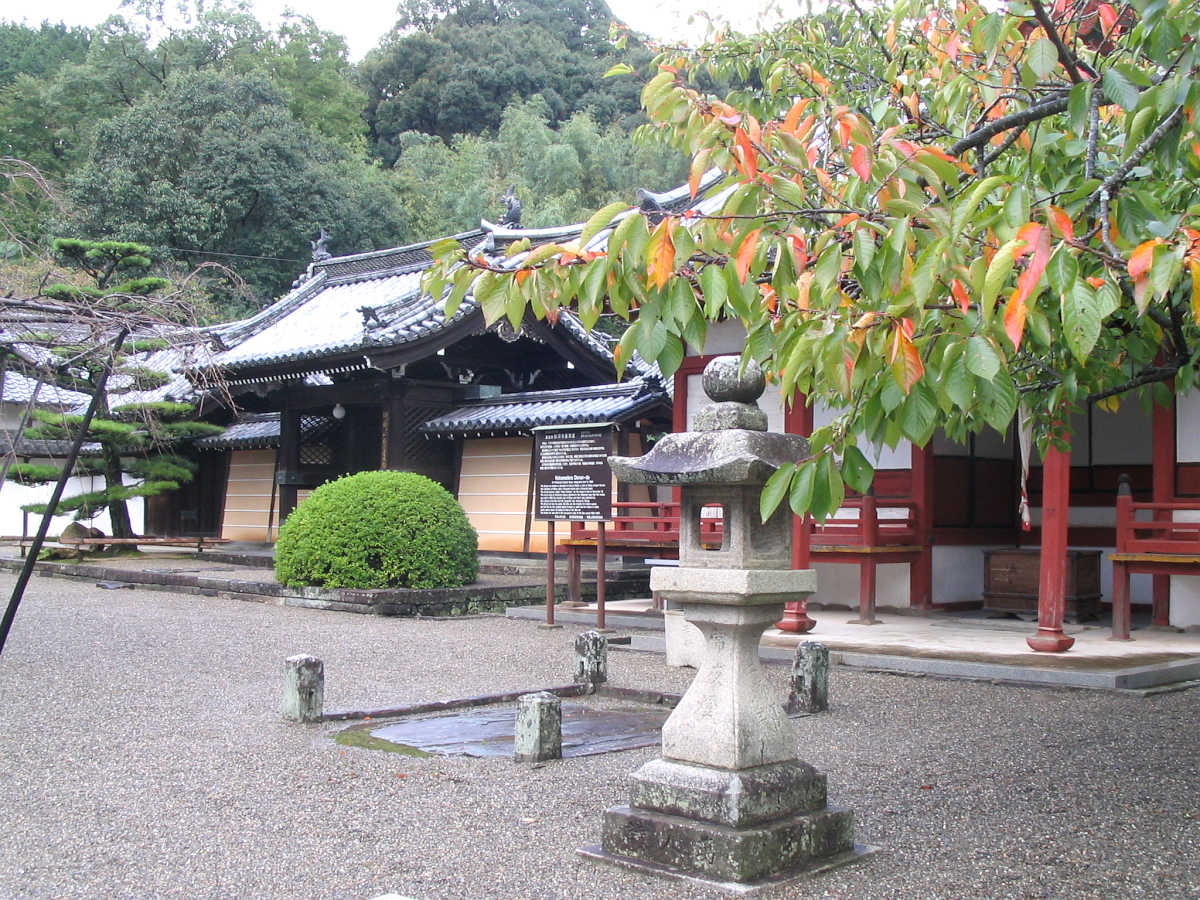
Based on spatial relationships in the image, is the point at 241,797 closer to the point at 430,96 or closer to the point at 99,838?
the point at 99,838

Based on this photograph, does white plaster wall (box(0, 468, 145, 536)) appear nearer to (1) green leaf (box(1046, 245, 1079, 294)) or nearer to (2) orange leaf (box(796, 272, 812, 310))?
(2) orange leaf (box(796, 272, 812, 310))

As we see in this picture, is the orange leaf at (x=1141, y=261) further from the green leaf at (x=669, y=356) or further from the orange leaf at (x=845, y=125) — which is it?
the green leaf at (x=669, y=356)

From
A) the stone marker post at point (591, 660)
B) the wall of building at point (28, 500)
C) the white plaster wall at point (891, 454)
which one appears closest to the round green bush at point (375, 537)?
the white plaster wall at point (891, 454)

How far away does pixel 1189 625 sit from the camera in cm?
1073

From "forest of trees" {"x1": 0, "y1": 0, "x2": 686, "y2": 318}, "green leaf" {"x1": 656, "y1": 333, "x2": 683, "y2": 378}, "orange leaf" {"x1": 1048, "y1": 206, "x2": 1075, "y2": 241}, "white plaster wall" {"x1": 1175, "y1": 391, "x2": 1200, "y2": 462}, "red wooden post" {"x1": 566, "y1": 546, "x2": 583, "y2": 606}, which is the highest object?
"forest of trees" {"x1": 0, "y1": 0, "x2": 686, "y2": 318}

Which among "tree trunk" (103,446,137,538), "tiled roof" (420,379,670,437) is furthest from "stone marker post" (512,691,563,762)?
"tree trunk" (103,446,137,538)

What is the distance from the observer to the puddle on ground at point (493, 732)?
6688 mm

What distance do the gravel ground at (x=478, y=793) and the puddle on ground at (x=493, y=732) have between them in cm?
25

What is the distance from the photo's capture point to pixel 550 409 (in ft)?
59.2

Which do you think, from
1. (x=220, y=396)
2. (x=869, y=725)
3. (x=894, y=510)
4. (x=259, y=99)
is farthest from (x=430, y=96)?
(x=869, y=725)

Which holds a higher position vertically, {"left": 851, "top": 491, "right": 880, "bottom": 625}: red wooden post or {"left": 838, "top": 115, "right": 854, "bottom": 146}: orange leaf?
{"left": 838, "top": 115, "right": 854, "bottom": 146}: orange leaf

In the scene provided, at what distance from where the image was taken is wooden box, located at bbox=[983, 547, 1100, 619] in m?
11.7

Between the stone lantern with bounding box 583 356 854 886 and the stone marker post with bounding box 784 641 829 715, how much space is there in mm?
3023

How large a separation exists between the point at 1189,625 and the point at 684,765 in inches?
317
